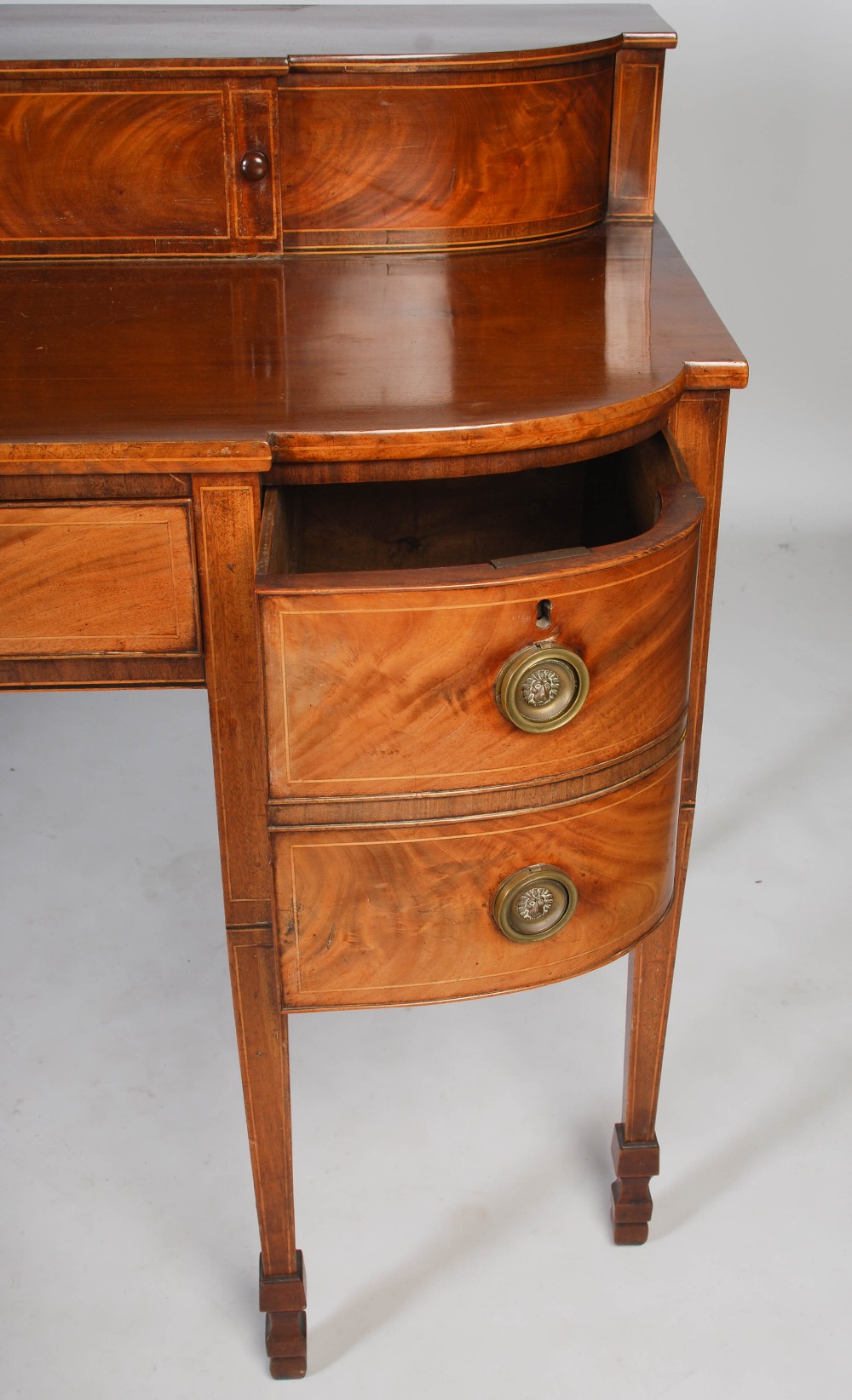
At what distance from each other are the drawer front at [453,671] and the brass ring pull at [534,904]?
82 mm

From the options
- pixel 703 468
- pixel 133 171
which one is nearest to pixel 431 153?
pixel 133 171

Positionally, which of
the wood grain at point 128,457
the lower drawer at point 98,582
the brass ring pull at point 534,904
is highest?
the wood grain at point 128,457

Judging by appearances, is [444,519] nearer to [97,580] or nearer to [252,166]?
[252,166]

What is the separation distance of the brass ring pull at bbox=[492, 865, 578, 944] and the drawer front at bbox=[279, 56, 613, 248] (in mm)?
675

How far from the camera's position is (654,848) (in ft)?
4.12

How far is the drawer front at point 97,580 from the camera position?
111 centimetres

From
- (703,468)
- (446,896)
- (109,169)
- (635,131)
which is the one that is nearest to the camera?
(446,896)

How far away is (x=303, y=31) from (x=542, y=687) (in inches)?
36.6

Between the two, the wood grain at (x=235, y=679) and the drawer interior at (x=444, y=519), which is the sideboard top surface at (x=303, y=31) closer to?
the drawer interior at (x=444, y=519)

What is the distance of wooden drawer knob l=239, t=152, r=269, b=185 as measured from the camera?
1496 millimetres

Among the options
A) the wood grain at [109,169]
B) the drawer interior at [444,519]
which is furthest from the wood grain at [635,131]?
the wood grain at [109,169]

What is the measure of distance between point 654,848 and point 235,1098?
2.04 feet

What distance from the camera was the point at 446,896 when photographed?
3.91 feet

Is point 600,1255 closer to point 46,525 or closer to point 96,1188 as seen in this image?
point 96,1188
